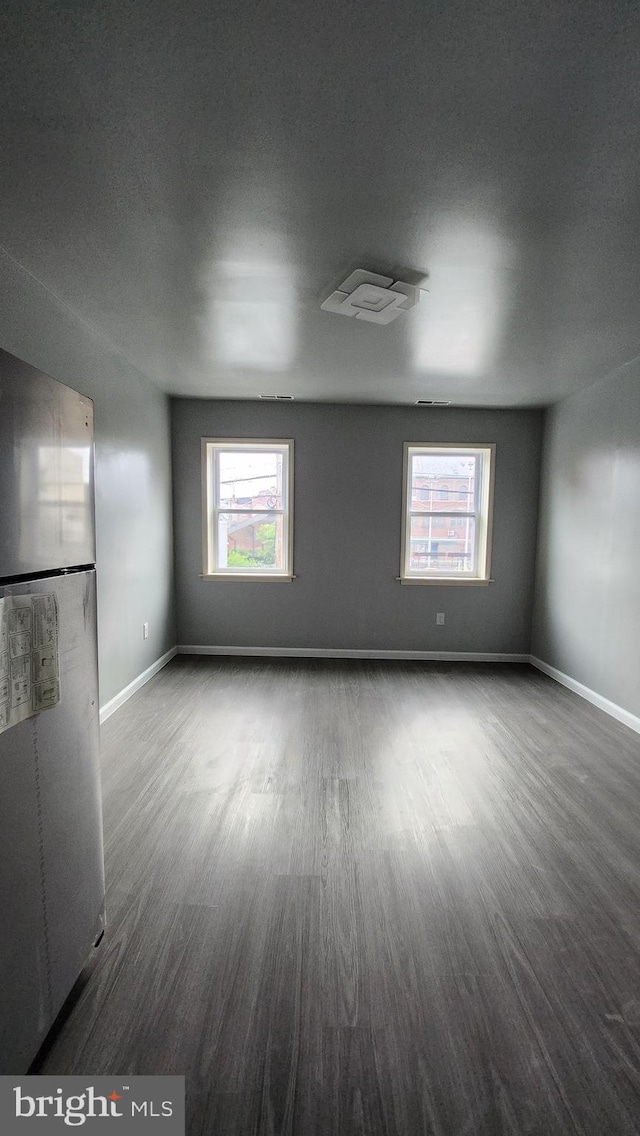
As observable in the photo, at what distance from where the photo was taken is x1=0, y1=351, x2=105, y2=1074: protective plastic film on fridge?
1158 millimetres

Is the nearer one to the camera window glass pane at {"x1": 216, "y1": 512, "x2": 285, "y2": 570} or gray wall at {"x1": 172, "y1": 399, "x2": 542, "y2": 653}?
gray wall at {"x1": 172, "y1": 399, "x2": 542, "y2": 653}

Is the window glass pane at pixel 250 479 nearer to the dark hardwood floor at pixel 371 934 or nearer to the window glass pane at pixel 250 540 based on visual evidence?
the window glass pane at pixel 250 540

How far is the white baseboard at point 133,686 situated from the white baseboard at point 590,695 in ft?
12.2

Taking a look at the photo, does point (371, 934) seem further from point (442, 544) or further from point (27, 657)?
point (442, 544)

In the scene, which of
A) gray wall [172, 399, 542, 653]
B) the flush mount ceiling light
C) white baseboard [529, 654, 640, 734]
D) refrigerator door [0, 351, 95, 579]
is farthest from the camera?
gray wall [172, 399, 542, 653]

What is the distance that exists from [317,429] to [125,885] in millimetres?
4251

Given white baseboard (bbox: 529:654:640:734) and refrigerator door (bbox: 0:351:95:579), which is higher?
refrigerator door (bbox: 0:351:95:579)

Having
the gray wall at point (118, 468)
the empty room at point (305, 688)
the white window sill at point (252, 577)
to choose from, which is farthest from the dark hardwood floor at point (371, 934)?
the white window sill at point (252, 577)

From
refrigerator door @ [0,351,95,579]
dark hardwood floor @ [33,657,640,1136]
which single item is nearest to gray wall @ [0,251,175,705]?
dark hardwood floor @ [33,657,640,1136]

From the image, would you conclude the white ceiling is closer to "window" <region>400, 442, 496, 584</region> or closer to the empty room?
the empty room

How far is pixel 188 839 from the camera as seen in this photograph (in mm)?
2336

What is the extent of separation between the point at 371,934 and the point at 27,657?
4.80ft

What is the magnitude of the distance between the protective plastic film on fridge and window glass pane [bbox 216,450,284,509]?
383cm

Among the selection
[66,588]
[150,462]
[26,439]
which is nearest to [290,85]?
[26,439]
